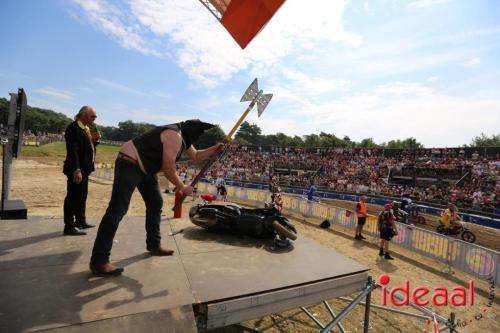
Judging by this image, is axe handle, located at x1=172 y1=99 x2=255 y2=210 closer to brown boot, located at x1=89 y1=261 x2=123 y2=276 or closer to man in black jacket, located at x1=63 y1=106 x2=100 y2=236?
man in black jacket, located at x1=63 y1=106 x2=100 y2=236

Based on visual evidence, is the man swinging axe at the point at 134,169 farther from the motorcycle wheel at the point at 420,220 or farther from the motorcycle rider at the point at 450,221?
the motorcycle wheel at the point at 420,220

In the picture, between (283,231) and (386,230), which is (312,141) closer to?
(386,230)

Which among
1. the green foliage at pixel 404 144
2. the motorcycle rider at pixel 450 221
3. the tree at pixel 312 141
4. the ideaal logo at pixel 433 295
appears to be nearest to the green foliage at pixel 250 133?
the tree at pixel 312 141

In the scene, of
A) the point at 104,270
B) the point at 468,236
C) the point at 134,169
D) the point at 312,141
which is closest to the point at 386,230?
the point at 468,236

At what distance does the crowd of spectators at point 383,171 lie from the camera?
2262 cm

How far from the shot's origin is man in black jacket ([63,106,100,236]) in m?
3.95

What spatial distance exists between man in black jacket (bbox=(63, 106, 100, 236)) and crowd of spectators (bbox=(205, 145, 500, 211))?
13800mm

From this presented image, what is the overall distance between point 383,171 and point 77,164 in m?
30.9

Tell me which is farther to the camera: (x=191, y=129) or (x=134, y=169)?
(x=191, y=129)

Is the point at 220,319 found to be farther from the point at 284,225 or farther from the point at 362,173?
the point at 362,173

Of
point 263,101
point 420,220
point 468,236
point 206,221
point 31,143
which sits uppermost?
point 263,101

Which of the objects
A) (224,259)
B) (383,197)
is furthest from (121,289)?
(383,197)

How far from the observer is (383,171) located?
3023 centimetres

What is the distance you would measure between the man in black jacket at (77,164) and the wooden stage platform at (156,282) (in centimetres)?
32
